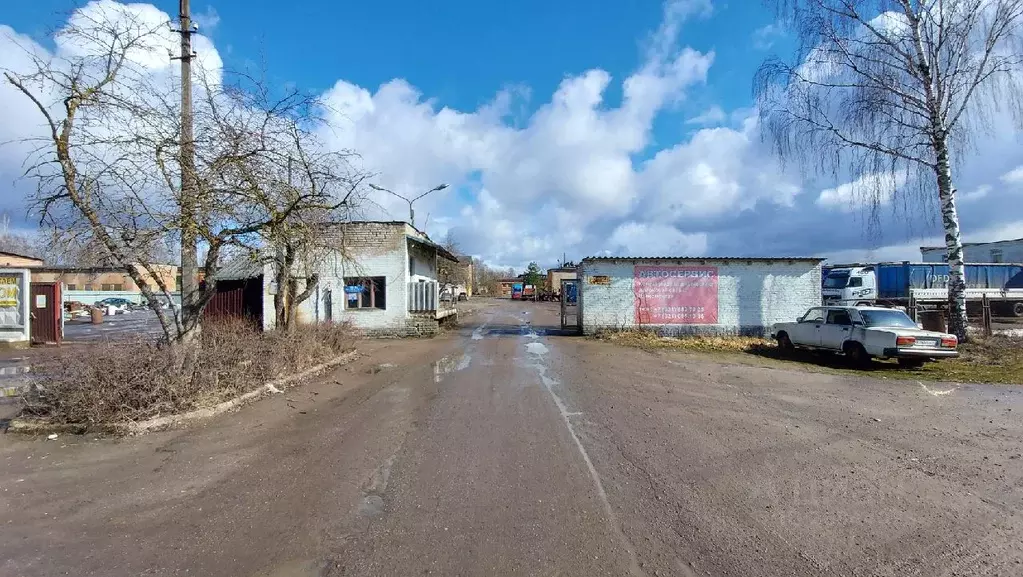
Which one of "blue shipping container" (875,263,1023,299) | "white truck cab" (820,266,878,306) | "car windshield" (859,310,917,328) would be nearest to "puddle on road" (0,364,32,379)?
"car windshield" (859,310,917,328)

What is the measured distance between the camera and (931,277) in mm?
27922

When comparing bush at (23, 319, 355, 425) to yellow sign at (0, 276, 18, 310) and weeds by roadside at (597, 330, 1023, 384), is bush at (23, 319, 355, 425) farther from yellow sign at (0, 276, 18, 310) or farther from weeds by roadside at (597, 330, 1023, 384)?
weeds by roadside at (597, 330, 1023, 384)

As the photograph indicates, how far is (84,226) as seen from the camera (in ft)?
22.7

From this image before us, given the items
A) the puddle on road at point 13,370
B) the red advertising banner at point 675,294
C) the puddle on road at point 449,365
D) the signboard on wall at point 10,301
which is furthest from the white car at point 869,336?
the signboard on wall at point 10,301

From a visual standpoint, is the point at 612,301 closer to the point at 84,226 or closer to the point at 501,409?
the point at 501,409

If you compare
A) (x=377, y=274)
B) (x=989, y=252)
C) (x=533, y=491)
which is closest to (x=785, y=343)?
(x=533, y=491)

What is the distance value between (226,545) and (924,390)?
11506mm

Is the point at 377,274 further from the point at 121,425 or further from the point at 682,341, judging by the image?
the point at 121,425

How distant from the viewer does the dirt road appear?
343cm

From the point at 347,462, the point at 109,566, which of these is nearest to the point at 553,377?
the point at 347,462

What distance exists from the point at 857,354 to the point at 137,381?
14.9 m

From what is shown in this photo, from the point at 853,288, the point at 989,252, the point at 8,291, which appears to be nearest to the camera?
the point at 8,291

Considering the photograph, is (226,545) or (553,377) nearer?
(226,545)

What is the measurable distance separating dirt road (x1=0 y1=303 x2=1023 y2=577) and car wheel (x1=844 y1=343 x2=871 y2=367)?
4.30m
